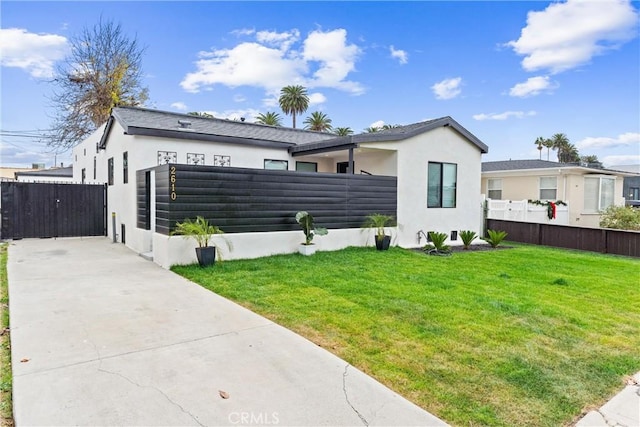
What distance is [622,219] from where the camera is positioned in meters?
13.9

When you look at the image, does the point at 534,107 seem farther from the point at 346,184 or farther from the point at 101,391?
the point at 101,391

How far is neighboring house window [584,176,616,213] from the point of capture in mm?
18109

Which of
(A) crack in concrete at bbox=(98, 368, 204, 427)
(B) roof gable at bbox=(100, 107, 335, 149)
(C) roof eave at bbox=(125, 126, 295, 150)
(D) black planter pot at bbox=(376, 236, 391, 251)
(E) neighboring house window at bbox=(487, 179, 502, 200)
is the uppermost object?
(B) roof gable at bbox=(100, 107, 335, 149)

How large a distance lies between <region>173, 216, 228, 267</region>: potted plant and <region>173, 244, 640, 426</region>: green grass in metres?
0.26

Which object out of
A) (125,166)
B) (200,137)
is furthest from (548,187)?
(125,166)

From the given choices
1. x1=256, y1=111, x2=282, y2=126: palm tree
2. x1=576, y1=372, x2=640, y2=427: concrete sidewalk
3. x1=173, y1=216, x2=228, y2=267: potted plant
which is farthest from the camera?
x1=256, y1=111, x2=282, y2=126: palm tree

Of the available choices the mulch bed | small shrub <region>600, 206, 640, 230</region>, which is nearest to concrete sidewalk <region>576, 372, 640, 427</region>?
the mulch bed

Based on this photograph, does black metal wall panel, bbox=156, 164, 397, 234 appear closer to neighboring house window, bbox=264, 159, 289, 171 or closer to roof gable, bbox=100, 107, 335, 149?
roof gable, bbox=100, 107, 335, 149

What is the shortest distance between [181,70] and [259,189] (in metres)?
13.1

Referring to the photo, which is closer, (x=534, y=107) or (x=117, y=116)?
(x=117, y=116)

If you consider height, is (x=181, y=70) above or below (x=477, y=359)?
above

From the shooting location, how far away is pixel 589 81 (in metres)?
14.9

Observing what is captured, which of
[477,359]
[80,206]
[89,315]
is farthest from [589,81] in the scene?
[80,206]

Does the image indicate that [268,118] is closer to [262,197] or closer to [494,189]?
[494,189]
